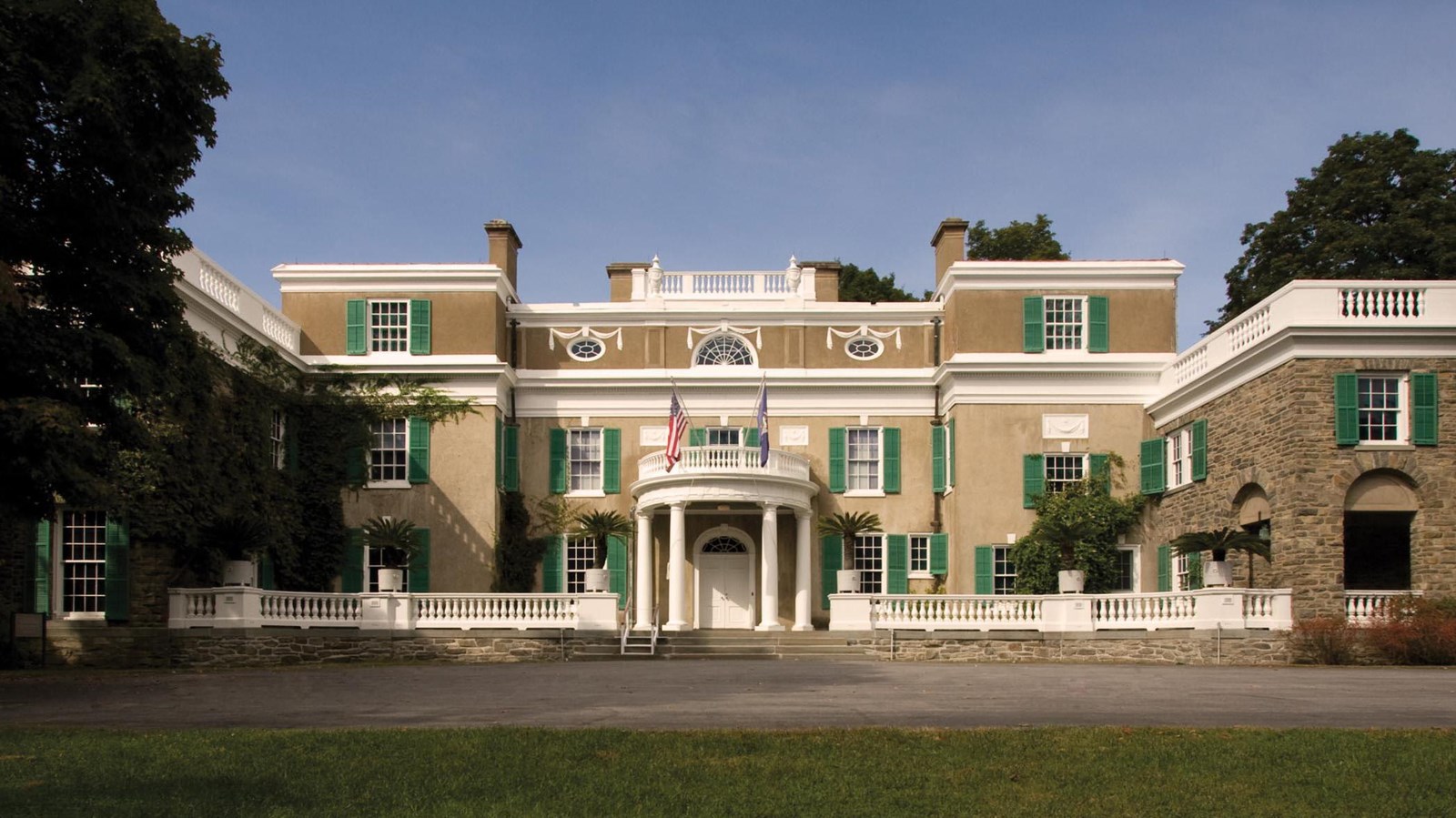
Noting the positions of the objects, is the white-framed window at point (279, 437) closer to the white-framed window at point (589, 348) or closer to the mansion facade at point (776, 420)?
the mansion facade at point (776, 420)

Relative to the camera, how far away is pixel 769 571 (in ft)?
96.5

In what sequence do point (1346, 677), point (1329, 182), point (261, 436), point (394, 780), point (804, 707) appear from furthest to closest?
point (1329, 182) < point (261, 436) < point (1346, 677) < point (804, 707) < point (394, 780)

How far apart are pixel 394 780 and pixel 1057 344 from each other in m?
24.7

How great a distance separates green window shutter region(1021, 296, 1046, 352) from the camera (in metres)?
31.0

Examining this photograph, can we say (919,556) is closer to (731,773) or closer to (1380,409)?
(1380,409)

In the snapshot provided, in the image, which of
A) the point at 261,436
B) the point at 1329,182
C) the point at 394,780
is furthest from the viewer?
the point at 1329,182

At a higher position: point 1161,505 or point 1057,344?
point 1057,344

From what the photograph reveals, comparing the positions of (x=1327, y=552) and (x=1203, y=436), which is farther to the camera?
(x=1203, y=436)

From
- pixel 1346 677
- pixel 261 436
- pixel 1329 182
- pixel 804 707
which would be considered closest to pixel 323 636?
pixel 261 436

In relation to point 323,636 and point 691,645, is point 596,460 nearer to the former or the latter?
point 691,645

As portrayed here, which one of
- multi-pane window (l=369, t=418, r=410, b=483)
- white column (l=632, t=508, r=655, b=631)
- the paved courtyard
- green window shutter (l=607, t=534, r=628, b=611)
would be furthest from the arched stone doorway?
multi-pane window (l=369, t=418, r=410, b=483)

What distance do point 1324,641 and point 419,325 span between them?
19.4 m

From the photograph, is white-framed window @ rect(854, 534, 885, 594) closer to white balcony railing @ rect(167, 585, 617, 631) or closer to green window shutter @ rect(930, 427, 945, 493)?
green window shutter @ rect(930, 427, 945, 493)

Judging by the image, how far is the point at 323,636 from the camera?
80.4 feet
